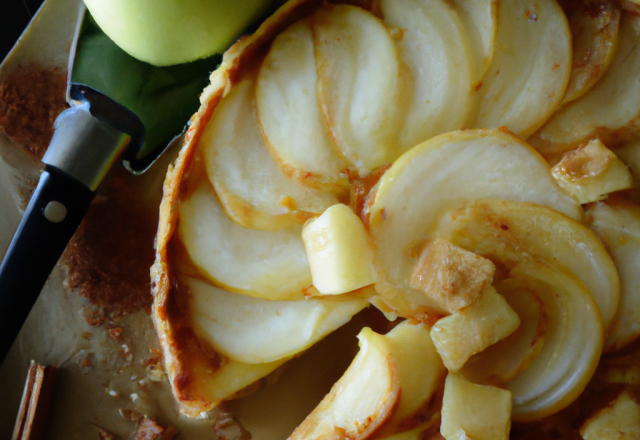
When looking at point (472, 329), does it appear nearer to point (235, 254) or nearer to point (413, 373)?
point (413, 373)

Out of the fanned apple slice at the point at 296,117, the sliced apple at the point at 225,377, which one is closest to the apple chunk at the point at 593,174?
the fanned apple slice at the point at 296,117

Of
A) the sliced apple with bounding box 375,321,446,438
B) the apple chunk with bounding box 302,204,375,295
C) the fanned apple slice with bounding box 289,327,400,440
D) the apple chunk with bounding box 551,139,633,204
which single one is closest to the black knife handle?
Result: the apple chunk with bounding box 302,204,375,295

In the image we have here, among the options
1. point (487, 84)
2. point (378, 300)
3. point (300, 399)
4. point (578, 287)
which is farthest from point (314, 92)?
point (300, 399)

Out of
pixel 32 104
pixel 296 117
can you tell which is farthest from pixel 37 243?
pixel 296 117

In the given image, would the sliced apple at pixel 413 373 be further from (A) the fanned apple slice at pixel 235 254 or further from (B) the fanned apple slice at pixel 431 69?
(B) the fanned apple slice at pixel 431 69

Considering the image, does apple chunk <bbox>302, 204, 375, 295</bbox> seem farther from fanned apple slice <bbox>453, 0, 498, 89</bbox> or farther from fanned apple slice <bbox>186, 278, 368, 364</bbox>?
fanned apple slice <bbox>453, 0, 498, 89</bbox>

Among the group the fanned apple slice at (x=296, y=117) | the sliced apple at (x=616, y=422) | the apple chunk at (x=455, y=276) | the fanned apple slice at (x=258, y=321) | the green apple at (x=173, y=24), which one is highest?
the green apple at (x=173, y=24)
